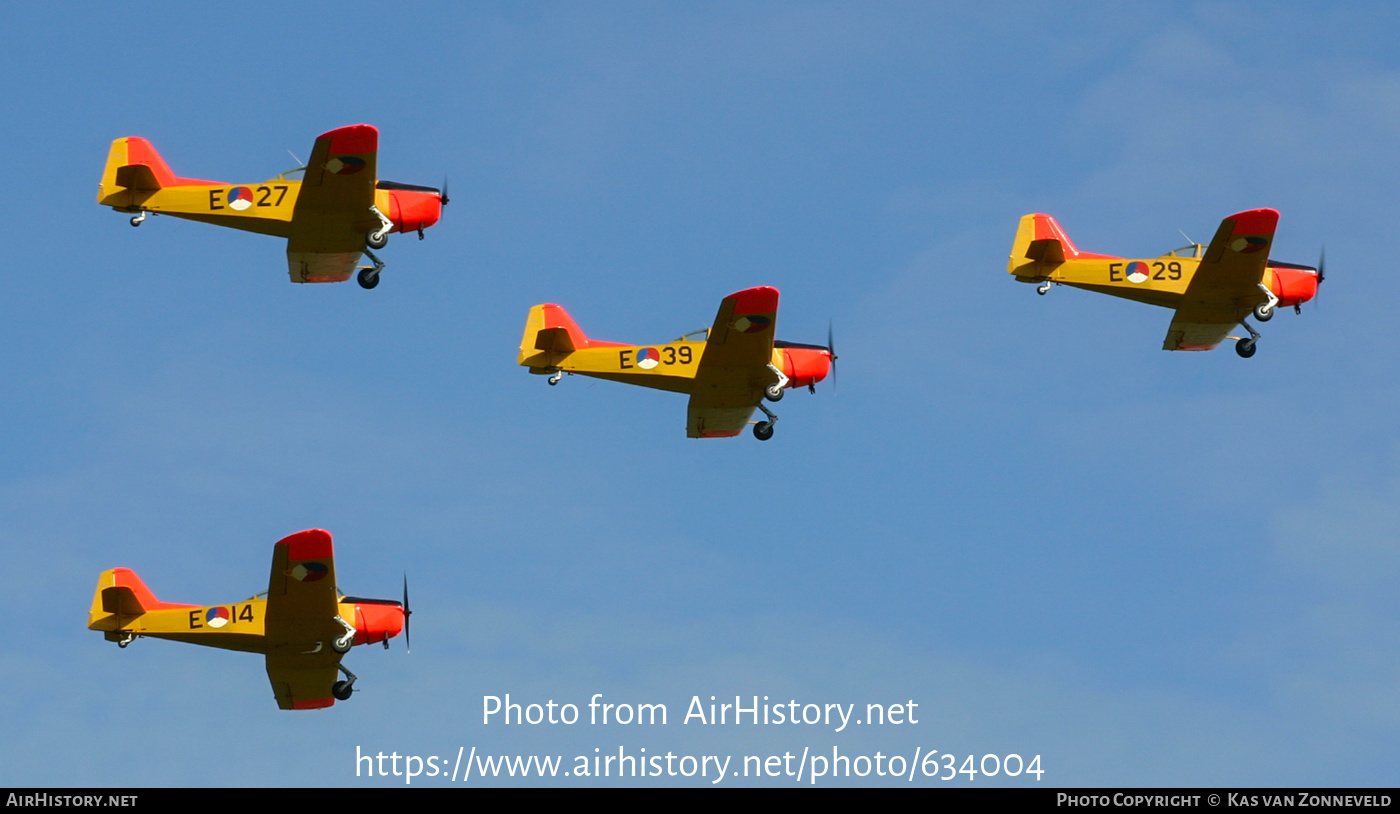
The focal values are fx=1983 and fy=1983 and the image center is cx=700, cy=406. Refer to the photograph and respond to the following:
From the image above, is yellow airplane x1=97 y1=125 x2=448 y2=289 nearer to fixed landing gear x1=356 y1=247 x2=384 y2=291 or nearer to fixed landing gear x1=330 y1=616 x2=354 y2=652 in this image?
fixed landing gear x1=356 y1=247 x2=384 y2=291

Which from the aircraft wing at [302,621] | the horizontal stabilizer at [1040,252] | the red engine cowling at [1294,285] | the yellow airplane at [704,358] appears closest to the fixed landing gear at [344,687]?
the aircraft wing at [302,621]

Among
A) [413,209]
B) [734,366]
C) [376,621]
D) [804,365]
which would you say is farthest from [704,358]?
[376,621]

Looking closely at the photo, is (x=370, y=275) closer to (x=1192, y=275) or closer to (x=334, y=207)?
(x=334, y=207)

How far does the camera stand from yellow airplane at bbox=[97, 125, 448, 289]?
38.1 meters

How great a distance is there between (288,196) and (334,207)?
0.91 metres

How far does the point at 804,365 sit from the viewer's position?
42.5 metres

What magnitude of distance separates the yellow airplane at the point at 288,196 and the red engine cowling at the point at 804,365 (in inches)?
350

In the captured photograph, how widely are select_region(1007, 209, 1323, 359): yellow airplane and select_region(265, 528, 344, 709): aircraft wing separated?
16.6m

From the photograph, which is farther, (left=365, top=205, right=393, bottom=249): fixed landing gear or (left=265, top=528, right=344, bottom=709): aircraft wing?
(left=365, top=205, right=393, bottom=249): fixed landing gear

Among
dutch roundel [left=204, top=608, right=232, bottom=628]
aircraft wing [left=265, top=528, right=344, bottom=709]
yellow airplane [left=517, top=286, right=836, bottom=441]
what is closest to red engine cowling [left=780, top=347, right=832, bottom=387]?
yellow airplane [left=517, top=286, right=836, bottom=441]

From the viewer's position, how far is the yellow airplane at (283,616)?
3634 centimetres

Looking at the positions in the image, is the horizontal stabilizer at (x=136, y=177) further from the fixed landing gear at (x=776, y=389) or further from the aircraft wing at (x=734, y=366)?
the fixed landing gear at (x=776, y=389)
